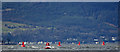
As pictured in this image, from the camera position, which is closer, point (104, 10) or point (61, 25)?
point (61, 25)

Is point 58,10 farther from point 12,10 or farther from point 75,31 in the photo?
point 75,31

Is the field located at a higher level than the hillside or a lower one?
higher

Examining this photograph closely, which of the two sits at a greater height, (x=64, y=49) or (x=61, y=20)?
(x=64, y=49)

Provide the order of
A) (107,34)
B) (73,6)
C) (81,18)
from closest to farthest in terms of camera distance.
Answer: (107,34), (81,18), (73,6)

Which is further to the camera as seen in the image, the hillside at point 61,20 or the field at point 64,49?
the hillside at point 61,20

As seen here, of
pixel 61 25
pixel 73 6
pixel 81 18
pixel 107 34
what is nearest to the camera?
pixel 107 34

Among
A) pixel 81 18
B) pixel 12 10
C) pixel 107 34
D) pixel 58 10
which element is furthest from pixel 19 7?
pixel 107 34

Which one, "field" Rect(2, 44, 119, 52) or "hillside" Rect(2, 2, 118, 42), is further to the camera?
"hillside" Rect(2, 2, 118, 42)

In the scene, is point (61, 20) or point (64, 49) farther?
point (61, 20)

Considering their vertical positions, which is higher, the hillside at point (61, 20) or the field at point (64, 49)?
→ the field at point (64, 49)
